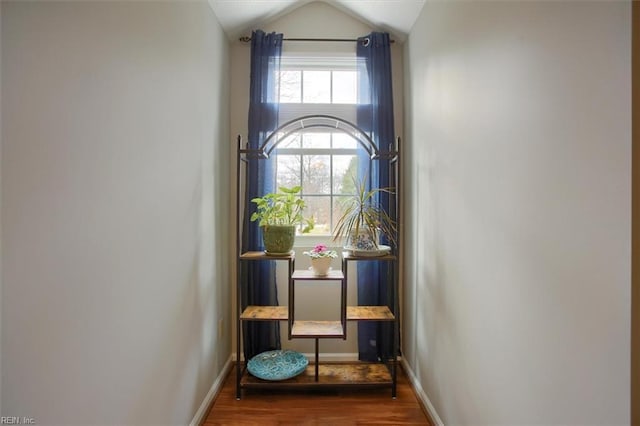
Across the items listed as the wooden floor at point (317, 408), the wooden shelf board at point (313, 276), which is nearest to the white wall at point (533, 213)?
the wooden floor at point (317, 408)

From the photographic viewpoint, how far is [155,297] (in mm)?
1299

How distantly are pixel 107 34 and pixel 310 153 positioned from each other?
1.66 metres

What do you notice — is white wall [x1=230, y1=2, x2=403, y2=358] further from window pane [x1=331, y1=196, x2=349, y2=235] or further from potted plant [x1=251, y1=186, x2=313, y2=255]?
potted plant [x1=251, y1=186, x2=313, y2=255]

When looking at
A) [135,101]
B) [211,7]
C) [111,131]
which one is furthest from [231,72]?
[111,131]

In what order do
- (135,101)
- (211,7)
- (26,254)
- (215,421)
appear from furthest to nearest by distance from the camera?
(211,7), (215,421), (135,101), (26,254)

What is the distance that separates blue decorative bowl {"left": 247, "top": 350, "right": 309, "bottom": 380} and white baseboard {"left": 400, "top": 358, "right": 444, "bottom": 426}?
0.75 metres

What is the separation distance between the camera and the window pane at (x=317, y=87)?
2.56m

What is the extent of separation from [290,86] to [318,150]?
0.58 metres

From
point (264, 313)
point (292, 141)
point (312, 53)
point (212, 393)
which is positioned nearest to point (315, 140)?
point (292, 141)

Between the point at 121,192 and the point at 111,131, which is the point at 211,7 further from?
the point at 121,192

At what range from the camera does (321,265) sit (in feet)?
6.74

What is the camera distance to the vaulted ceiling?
2.09 m

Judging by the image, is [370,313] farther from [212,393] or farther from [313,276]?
[212,393]

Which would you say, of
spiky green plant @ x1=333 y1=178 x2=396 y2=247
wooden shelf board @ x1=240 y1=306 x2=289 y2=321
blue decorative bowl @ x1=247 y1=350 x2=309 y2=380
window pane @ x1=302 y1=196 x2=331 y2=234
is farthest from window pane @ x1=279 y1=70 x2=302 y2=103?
blue decorative bowl @ x1=247 y1=350 x2=309 y2=380
